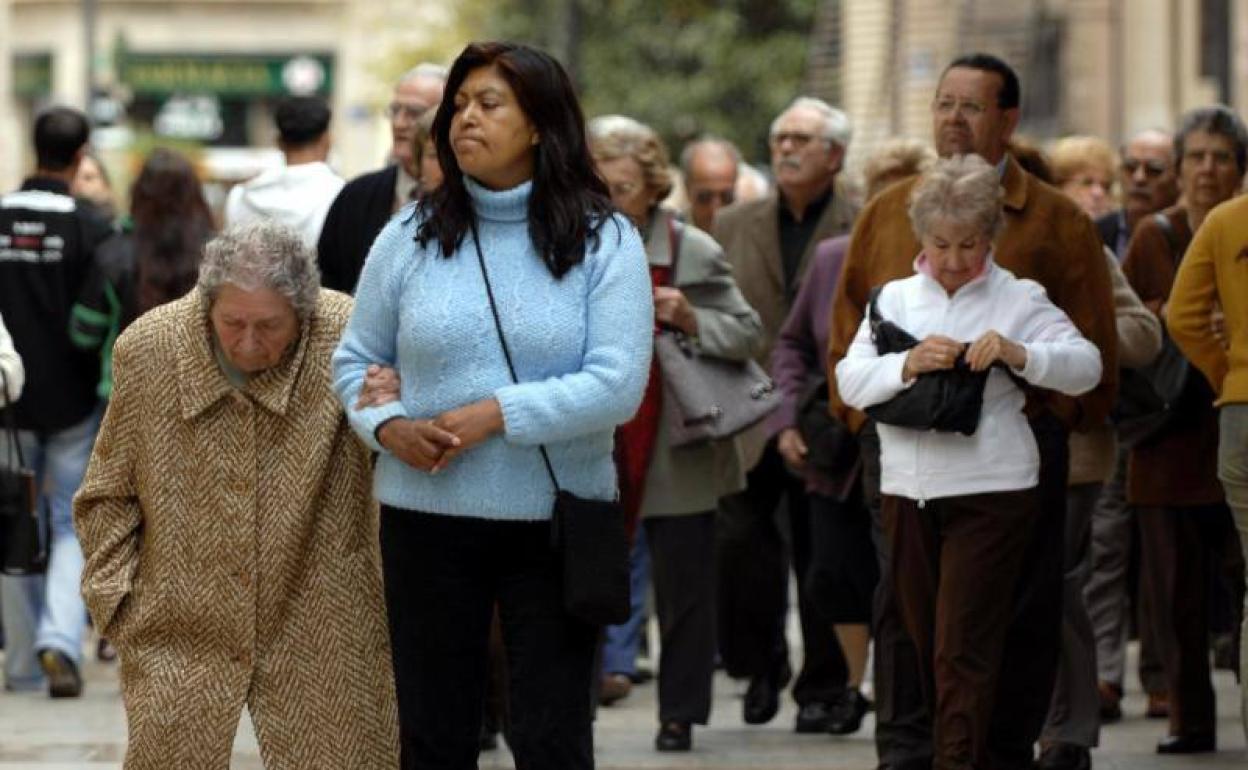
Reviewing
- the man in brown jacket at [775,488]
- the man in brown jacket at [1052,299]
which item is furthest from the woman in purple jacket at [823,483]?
the man in brown jacket at [1052,299]

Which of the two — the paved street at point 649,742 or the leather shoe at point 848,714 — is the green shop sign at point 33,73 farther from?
the leather shoe at point 848,714

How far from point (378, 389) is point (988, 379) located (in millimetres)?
2175

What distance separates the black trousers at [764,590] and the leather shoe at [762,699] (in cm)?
3

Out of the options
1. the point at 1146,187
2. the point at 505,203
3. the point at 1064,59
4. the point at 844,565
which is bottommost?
the point at 844,565

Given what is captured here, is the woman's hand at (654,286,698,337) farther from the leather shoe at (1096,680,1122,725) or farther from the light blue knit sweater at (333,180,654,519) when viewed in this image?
the light blue knit sweater at (333,180,654,519)

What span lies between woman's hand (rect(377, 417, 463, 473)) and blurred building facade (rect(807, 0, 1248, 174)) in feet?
47.0

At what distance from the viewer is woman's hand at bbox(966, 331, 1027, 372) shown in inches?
319

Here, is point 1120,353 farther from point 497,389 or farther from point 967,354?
point 497,389

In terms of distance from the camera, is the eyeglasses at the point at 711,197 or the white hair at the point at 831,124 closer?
the white hair at the point at 831,124

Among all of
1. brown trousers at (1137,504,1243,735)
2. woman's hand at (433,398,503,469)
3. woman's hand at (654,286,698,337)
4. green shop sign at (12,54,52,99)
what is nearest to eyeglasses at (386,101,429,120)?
woman's hand at (654,286,698,337)

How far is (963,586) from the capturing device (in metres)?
8.22

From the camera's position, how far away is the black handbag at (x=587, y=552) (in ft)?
21.3

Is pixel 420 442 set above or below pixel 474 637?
above

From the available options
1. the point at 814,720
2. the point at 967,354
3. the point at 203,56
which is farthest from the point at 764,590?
the point at 203,56
